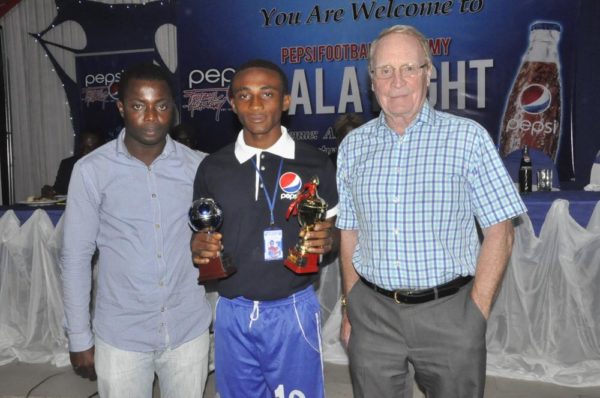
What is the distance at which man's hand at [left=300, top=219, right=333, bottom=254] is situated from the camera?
6.91ft

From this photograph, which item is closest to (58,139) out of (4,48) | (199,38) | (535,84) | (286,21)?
(4,48)

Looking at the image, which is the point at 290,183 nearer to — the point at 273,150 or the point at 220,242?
the point at 273,150

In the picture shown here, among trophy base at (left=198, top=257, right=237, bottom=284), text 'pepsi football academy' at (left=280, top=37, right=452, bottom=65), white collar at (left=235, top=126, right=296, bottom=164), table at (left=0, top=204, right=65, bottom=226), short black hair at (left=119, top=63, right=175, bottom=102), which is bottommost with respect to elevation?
trophy base at (left=198, top=257, right=237, bottom=284)

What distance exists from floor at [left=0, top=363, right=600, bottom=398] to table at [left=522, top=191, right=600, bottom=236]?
0.97 metres

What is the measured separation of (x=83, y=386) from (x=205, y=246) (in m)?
2.39

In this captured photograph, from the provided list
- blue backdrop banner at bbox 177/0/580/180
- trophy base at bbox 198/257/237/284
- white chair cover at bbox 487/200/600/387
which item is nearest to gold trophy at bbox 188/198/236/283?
trophy base at bbox 198/257/237/284

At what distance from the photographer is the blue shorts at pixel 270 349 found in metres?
2.18

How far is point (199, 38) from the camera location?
7527 mm

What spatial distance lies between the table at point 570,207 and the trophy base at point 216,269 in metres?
2.35

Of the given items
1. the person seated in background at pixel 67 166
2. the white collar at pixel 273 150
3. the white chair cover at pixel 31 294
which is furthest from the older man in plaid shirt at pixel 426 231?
the person seated in background at pixel 67 166

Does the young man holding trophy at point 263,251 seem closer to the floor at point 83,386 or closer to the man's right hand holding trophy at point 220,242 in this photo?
the man's right hand holding trophy at point 220,242

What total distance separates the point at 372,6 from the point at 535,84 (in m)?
2.05

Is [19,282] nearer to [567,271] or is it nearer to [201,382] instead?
[201,382]

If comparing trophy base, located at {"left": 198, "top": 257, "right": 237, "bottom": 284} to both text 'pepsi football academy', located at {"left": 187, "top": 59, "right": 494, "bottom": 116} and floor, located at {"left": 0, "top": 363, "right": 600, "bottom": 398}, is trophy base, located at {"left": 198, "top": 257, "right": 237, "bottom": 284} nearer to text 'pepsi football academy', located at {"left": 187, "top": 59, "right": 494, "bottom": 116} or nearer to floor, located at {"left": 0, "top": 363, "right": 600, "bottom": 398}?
floor, located at {"left": 0, "top": 363, "right": 600, "bottom": 398}
